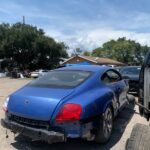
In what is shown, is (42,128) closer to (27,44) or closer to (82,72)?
(82,72)

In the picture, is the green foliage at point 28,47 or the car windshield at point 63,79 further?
the green foliage at point 28,47

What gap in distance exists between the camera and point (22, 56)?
45.8 meters

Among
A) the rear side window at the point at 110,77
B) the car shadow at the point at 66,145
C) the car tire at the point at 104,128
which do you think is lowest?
the car shadow at the point at 66,145

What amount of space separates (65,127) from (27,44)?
4122 cm

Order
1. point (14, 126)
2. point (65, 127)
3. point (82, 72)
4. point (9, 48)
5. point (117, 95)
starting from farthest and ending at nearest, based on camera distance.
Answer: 1. point (9, 48)
2. point (117, 95)
3. point (82, 72)
4. point (14, 126)
5. point (65, 127)

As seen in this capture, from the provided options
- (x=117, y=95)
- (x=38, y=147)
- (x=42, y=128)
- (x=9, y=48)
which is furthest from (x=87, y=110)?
(x=9, y=48)

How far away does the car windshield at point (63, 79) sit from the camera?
5.31 m

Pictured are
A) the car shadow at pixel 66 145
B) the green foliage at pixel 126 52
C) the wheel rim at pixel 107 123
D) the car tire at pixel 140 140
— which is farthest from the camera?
the green foliage at pixel 126 52

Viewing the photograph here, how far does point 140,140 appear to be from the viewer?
3406 mm

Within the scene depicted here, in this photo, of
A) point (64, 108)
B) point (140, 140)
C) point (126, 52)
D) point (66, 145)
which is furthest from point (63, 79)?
point (126, 52)

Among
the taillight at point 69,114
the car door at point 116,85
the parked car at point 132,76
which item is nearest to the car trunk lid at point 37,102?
the taillight at point 69,114

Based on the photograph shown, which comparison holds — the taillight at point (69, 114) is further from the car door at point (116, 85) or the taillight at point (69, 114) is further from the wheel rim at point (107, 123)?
the car door at point (116, 85)

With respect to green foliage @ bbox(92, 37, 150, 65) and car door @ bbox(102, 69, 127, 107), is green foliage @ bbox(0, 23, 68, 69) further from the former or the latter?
car door @ bbox(102, 69, 127, 107)

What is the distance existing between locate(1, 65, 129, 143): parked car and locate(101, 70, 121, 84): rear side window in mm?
162
